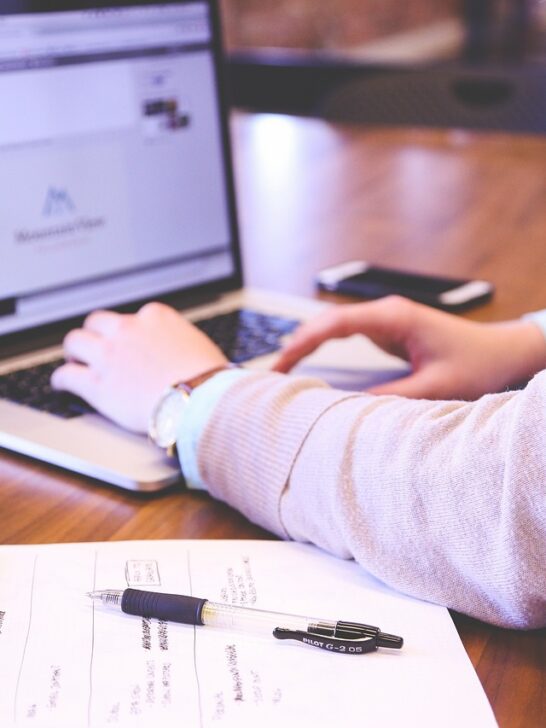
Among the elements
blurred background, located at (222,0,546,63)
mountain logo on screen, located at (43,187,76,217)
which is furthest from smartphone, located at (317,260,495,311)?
blurred background, located at (222,0,546,63)

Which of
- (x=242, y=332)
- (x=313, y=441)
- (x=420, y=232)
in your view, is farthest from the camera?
(x=420, y=232)

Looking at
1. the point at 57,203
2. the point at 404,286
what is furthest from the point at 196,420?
the point at 404,286

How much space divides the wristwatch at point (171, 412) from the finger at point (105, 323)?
0.12 m

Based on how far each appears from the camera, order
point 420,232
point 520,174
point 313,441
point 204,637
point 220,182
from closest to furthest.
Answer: point 204,637, point 313,441, point 220,182, point 420,232, point 520,174

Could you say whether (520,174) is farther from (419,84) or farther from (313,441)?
(313,441)

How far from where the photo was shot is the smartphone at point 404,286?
3.39 ft

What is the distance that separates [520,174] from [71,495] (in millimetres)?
1208

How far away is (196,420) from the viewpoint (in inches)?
25.4

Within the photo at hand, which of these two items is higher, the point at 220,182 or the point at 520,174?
the point at 220,182

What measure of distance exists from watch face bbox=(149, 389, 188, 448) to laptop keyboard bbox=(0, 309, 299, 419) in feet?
0.31

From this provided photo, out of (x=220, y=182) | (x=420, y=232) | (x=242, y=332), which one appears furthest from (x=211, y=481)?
(x=420, y=232)

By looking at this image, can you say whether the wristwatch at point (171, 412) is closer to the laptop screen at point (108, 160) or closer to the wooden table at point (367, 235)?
the wooden table at point (367, 235)

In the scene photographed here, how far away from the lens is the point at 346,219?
1.40 m

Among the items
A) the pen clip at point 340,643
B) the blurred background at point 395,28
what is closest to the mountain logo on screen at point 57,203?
the pen clip at point 340,643
